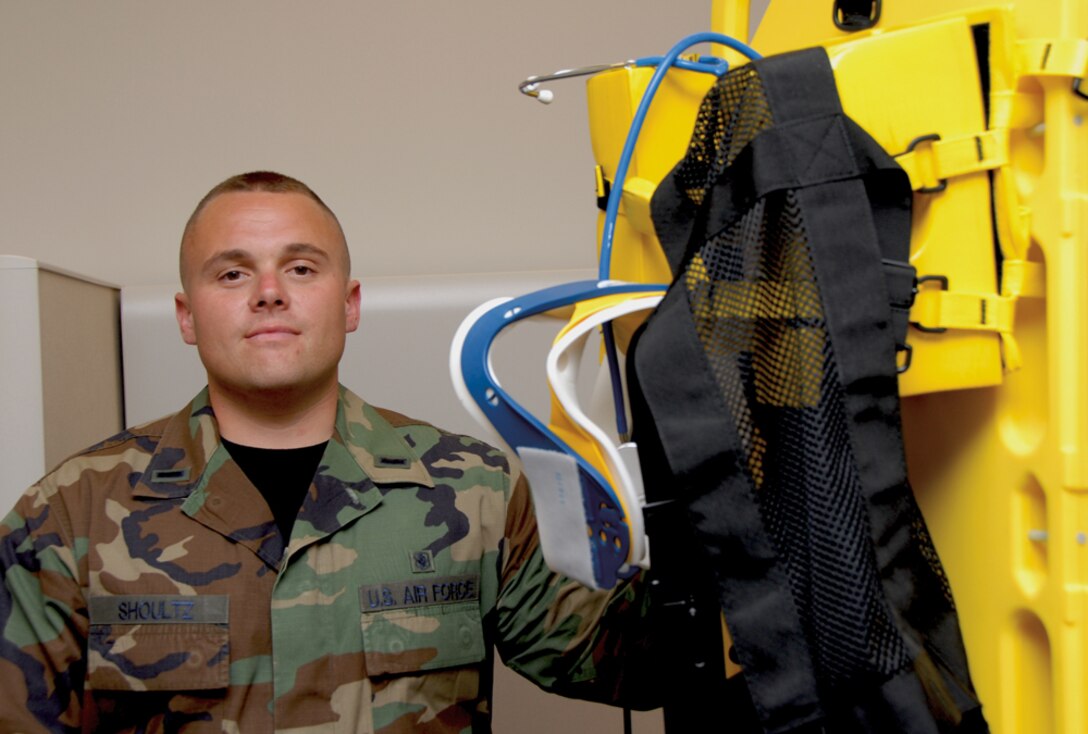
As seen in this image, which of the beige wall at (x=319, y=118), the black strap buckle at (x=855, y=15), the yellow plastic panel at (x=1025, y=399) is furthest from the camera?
the beige wall at (x=319, y=118)

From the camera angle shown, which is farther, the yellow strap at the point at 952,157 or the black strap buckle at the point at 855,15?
the black strap buckle at the point at 855,15

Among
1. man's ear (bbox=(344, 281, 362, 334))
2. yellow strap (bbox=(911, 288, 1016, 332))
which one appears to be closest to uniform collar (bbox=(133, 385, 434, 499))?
man's ear (bbox=(344, 281, 362, 334))

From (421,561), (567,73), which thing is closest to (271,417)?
(421,561)

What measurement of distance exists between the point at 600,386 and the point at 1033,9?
18.6 inches

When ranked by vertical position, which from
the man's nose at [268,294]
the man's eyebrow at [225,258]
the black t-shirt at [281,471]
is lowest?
the black t-shirt at [281,471]

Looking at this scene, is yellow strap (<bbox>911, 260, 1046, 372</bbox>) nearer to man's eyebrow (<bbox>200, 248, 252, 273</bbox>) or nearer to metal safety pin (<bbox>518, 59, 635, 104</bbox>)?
metal safety pin (<bbox>518, 59, 635, 104</bbox>)

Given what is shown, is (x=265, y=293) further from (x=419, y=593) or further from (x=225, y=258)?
(x=419, y=593)

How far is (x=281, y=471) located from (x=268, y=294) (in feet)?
0.82

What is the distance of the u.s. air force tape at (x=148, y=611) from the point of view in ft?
4.30

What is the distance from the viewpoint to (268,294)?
Result: 1.38 meters

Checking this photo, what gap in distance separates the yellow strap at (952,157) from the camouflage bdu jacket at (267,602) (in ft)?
2.01

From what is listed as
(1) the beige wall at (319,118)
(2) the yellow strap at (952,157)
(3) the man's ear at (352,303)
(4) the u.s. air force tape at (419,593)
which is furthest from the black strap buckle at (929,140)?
(1) the beige wall at (319,118)

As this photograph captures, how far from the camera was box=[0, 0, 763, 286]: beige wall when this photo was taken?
2.15 metres

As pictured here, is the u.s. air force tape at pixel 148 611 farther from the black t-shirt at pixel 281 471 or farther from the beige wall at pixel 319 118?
the beige wall at pixel 319 118
